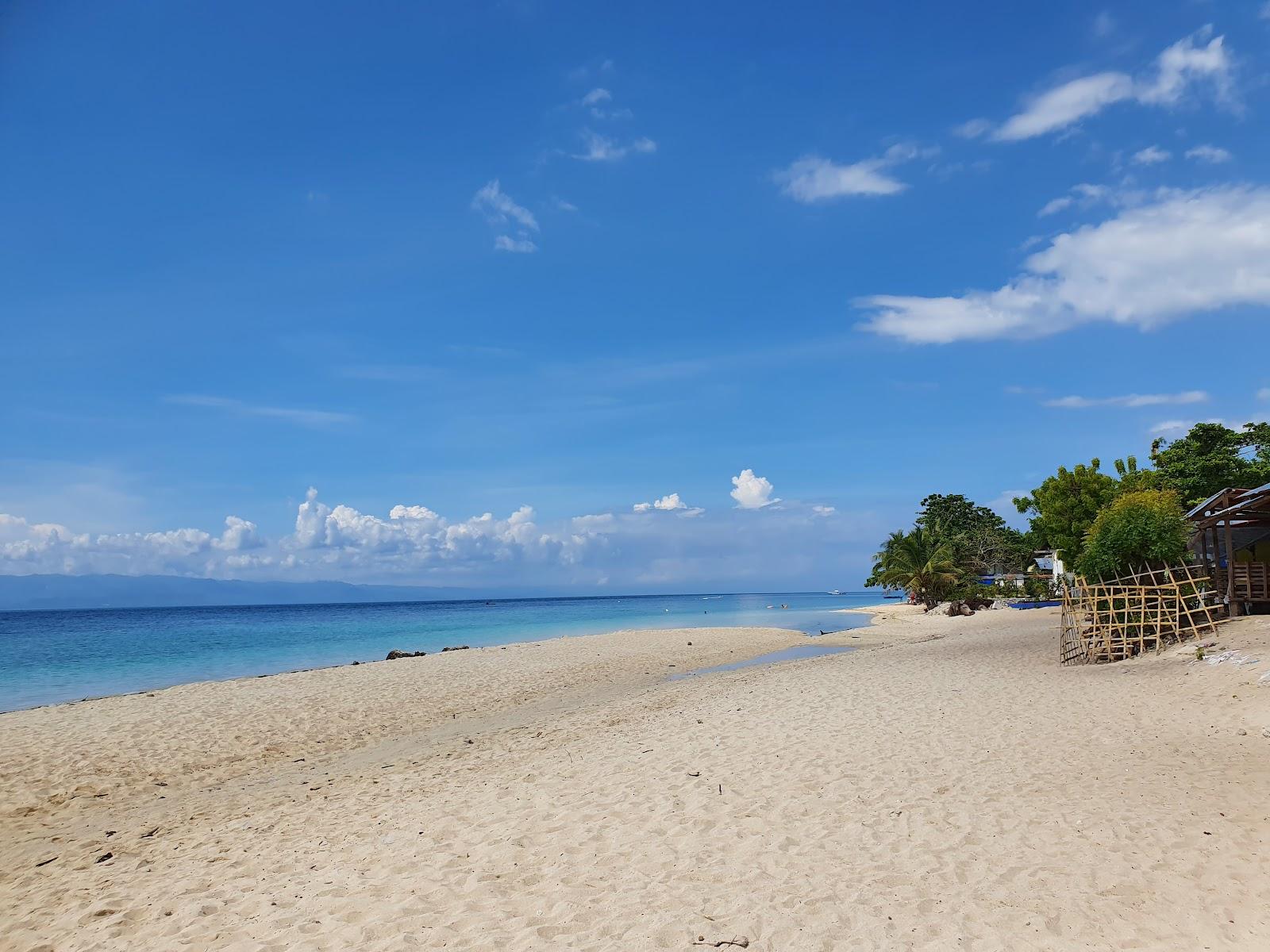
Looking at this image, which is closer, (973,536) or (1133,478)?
(1133,478)

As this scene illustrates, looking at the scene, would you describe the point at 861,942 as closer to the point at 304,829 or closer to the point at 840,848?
the point at 840,848

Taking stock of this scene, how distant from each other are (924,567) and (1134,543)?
112 feet

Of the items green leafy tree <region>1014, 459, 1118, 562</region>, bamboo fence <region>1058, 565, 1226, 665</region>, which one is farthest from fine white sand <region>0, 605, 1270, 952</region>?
green leafy tree <region>1014, 459, 1118, 562</region>

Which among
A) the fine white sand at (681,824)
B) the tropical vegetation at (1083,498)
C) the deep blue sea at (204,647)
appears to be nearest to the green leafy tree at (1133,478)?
the tropical vegetation at (1083,498)

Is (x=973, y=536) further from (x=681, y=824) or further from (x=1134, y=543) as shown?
(x=681, y=824)

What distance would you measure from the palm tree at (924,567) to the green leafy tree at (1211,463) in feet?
44.1

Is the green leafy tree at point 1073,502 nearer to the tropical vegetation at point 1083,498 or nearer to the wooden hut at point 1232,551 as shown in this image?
the tropical vegetation at point 1083,498

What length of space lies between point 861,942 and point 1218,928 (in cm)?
234

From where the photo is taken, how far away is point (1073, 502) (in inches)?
1727

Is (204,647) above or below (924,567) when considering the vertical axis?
below

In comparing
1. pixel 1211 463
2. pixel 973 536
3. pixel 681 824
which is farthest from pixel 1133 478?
pixel 681 824

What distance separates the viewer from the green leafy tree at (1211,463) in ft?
145

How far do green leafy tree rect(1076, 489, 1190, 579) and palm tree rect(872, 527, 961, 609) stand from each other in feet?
106

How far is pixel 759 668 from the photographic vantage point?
870 inches
